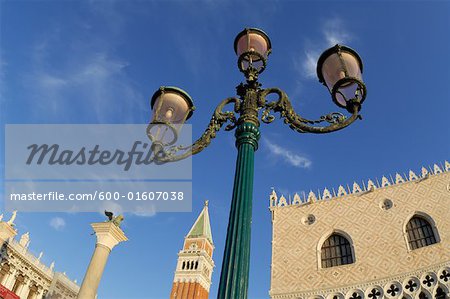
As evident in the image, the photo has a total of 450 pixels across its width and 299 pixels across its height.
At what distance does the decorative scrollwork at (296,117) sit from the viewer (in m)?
3.95

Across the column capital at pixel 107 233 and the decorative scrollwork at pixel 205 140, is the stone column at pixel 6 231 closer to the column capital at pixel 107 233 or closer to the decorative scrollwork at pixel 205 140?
the column capital at pixel 107 233

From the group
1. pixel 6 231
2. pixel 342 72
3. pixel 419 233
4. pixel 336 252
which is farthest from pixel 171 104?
pixel 6 231

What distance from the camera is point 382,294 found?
12016 mm

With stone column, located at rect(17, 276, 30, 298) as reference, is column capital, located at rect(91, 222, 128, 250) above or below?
below

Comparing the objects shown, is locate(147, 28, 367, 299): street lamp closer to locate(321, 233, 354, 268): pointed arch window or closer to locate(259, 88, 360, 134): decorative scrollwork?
locate(259, 88, 360, 134): decorative scrollwork

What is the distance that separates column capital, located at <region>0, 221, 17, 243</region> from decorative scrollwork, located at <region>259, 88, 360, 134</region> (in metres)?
17.0

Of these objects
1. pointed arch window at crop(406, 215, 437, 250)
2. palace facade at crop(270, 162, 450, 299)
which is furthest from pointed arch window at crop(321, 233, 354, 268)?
pointed arch window at crop(406, 215, 437, 250)

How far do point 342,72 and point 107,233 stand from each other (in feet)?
21.3

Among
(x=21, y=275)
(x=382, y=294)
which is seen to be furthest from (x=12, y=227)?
(x=382, y=294)

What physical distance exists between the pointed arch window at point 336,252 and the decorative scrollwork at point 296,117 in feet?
35.2

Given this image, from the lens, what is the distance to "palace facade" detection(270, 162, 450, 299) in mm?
12109

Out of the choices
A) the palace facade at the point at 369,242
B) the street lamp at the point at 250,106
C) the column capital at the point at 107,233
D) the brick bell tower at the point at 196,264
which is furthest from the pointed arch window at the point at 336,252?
the brick bell tower at the point at 196,264

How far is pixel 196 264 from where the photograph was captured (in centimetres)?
3731

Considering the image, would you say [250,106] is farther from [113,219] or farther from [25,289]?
[25,289]
